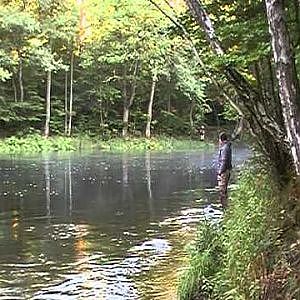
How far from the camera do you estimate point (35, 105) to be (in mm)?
40406

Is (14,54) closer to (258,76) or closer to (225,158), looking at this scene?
(225,158)

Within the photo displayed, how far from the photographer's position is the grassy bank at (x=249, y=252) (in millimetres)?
5223

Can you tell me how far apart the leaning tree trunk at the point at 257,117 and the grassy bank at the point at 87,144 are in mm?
29255

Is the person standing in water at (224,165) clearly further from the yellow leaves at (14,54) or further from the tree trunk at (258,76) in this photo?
the yellow leaves at (14,54)

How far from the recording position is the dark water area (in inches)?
340

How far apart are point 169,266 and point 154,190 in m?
9.61

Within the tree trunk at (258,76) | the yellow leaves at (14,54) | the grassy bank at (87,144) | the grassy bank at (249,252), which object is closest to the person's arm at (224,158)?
the grassy bank at (249,252)

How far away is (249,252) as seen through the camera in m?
6.00

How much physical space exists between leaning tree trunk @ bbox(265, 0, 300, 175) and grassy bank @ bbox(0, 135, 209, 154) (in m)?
30.7

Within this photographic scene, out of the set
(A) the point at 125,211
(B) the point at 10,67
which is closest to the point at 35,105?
(B) the point at 10,67

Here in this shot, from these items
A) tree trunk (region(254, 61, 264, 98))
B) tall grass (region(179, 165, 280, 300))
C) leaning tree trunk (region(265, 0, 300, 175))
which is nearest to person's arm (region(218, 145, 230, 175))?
tall grass (region(179, 165, 280, 300))

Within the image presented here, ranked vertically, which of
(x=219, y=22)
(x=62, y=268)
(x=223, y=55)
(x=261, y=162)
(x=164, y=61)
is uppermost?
(x=164, y=61)

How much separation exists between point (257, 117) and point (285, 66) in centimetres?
147

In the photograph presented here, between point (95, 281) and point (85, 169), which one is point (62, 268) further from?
point (85, 169)
